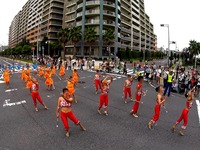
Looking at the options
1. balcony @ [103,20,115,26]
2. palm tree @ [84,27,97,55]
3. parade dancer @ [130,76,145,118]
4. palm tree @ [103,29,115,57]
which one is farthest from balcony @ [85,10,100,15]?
parade dancer @ [130,76,145,118]

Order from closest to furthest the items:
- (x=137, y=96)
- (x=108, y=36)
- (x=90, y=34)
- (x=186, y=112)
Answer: (x=186, y=112) < (x=137, y=96) < (x=90, y=34) < (x=108, y=36)

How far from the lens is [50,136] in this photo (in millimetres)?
7320

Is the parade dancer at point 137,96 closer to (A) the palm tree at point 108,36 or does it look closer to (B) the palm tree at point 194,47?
(A) the palm tree at point 108,36

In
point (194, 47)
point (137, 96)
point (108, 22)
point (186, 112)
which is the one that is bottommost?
point (186, 112)

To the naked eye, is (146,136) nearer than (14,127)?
Yes

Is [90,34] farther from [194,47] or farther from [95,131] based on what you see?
[95,131]

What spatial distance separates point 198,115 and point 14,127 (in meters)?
8.52

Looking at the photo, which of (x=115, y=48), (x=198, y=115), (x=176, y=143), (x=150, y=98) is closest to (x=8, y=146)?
(x=176, y=143)

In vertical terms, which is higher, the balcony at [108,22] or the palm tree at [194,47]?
the balcony at [108,22]

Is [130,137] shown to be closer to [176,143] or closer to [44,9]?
[176,143]

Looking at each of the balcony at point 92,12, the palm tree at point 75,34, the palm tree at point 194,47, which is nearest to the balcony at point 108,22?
the balcony at point 92,12

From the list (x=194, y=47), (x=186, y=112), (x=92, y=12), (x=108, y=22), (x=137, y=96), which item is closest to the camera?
(x=186, y=112)

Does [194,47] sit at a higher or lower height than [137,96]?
higher

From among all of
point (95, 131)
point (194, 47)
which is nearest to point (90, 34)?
point (194, 47)
